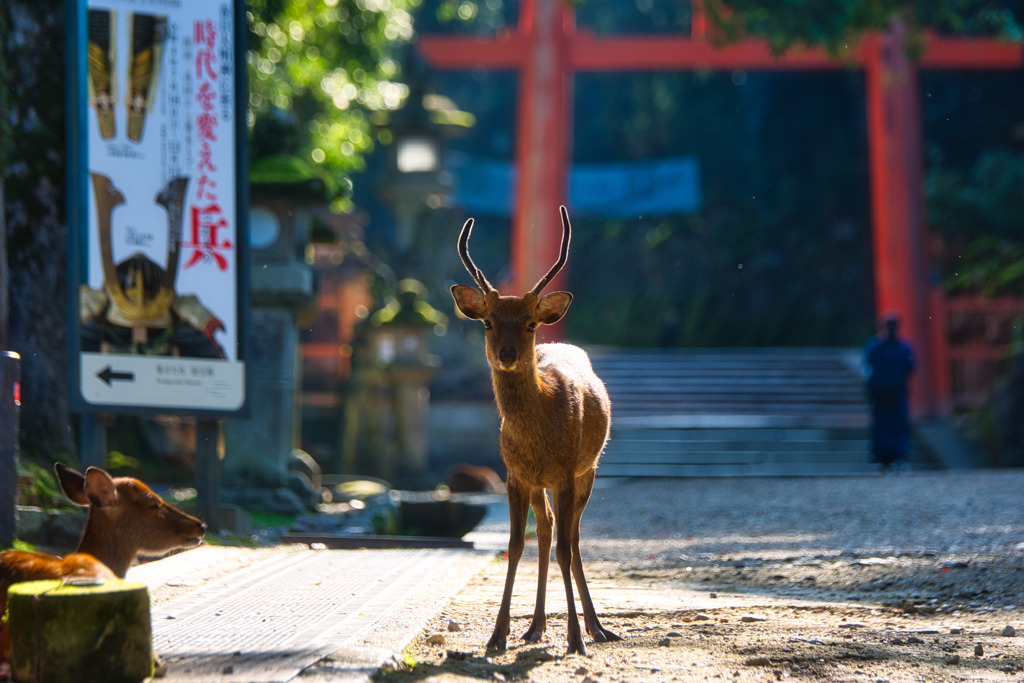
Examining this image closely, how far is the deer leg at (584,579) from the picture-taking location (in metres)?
4.50

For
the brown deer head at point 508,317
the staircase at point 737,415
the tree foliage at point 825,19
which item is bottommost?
the staircase at point 737,415

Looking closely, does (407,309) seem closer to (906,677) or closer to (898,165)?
(898,165)

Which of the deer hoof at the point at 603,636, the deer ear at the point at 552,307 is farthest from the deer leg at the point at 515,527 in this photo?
the deer ear at the point at 552,307

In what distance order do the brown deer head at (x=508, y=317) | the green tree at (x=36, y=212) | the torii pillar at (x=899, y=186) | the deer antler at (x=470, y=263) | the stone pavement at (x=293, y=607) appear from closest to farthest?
the stone pavement at (x=293, y=607)
the brown deer head at (x=508, y=317)
the deer antler at (x=470, y=263)
the green tree at (x=36, y=212)
the torii pillar at (x=899, y=186)

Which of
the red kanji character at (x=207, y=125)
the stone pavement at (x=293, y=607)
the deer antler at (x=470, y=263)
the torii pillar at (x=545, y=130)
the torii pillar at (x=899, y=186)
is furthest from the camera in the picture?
the torii pillar at (x=545, y=130)

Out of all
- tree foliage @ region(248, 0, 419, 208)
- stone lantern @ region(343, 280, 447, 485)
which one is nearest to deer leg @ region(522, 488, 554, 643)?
tree foliage @ region(248, 0, 419, 208)

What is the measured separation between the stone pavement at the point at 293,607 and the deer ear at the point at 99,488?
55cm

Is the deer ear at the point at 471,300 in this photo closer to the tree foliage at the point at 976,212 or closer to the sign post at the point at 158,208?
the sign post at the point at 158,208

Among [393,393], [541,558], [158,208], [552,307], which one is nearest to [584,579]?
[541,558]

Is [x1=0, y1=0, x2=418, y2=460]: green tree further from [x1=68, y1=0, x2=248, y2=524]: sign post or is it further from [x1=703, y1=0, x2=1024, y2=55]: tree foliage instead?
Answer: [x1=703, y1=0, x2=1024, y2=55]: tree foliage

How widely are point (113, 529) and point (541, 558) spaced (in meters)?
1.68

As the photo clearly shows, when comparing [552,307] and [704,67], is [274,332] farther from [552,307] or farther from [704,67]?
[704,67]

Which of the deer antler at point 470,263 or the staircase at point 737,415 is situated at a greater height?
the deer antler at point 470,263

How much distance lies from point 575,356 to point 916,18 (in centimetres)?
1152
